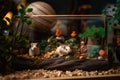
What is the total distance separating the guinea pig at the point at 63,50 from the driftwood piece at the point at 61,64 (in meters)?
0.07

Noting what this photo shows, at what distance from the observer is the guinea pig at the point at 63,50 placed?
1474mm

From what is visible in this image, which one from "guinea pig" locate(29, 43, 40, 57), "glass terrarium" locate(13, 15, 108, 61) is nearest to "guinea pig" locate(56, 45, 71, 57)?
"glass terrarium" locate(13, 15, 108, 61)

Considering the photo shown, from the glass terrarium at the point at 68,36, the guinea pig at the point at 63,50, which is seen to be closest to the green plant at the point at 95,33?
A: the glass terrarium at the point at 68,36

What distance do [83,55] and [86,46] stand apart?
10cm

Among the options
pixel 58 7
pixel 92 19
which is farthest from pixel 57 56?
pixel 58 7

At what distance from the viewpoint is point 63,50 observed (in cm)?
148

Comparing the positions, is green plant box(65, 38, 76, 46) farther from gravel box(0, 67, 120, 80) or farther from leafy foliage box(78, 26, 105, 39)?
gravel box(0, 67, 120, 80)

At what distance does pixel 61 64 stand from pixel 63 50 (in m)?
0.11

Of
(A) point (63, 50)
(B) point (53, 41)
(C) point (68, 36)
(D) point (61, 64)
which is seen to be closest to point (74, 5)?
(C) point (68, 36)

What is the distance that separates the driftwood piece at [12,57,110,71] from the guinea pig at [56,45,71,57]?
7 centimetres

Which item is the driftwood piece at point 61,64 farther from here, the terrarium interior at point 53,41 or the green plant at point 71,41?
the green plant at point 71,41

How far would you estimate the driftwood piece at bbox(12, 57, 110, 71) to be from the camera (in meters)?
1.39

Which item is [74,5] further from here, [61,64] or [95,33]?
[61,64]

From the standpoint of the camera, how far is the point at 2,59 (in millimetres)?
1327
